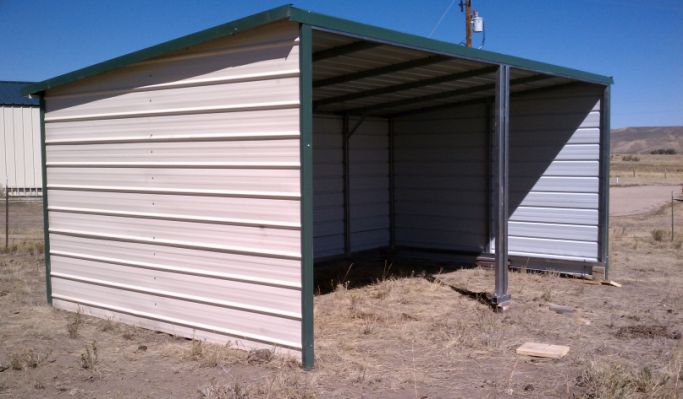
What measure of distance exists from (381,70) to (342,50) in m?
1.32

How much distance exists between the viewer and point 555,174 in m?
10.5

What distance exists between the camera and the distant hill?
119 metres

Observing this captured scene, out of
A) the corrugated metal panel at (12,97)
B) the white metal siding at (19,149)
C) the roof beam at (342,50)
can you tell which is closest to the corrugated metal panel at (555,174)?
the roof beam at (342,50)

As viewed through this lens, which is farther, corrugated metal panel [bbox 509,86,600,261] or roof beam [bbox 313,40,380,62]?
corrugated metal panel [bbox 509,86,600,261]

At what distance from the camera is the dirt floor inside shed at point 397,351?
5.25 meters

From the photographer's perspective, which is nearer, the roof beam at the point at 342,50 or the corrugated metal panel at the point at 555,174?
the roof beam at the point at 342,50

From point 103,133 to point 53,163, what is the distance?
47.2 inches

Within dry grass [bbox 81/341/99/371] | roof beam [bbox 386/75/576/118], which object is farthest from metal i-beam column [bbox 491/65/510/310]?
dry grass [bbox 81/341/99/371]

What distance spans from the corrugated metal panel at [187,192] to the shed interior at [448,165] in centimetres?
235

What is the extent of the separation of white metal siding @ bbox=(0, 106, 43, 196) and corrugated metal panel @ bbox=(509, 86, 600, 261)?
21173 mm

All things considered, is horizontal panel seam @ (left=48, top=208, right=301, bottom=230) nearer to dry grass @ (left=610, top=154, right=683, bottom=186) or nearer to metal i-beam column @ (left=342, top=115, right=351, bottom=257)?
metal i-beam column @ (left=342, top=115, right=351, bottom=257)

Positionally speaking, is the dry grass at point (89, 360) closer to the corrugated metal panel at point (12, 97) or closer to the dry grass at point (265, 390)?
the dry grass at point (265, 390)

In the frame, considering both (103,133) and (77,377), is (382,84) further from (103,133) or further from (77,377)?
(77,377)

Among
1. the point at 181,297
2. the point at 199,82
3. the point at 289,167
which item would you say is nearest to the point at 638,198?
the point at 181,297
